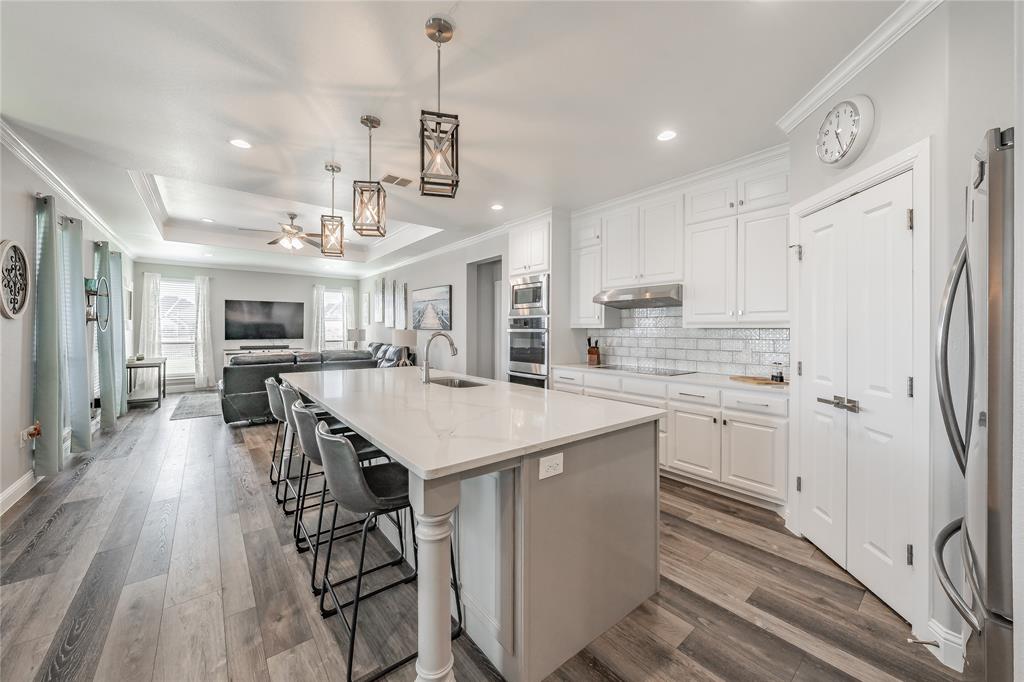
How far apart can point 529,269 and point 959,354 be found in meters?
3.61

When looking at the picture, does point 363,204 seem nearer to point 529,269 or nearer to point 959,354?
point 529,269

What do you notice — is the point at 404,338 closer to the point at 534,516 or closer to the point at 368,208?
the point at 368,208

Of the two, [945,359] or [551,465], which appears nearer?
[945,359]

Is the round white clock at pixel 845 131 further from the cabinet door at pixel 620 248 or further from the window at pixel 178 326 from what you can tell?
the window at pixel 178 326

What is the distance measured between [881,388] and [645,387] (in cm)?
168

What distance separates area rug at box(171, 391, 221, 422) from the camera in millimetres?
5711

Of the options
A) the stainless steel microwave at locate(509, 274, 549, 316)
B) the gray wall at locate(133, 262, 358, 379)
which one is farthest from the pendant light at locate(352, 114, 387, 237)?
the gray wall at locate(133, 262, 358, 379)

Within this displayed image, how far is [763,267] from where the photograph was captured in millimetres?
2959

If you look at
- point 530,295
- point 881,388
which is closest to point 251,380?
point 530,295

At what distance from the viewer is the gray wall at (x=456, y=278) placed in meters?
5.54

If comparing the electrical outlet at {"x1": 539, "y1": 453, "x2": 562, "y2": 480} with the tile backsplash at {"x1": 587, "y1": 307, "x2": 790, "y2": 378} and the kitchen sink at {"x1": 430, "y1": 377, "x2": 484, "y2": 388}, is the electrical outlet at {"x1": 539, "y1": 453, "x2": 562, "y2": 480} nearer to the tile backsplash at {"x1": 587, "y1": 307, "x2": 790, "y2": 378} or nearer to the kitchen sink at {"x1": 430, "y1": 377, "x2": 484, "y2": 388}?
the kitchen sink at {"x1": 430, "y1": 377, "x2": 484, "y2": 388}

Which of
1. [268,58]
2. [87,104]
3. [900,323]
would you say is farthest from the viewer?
[87,104]

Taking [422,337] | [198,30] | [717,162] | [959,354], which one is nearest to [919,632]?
[959,354]

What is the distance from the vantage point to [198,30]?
179 cm
